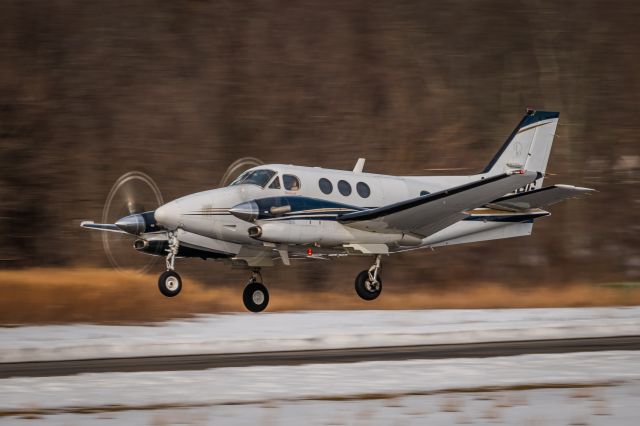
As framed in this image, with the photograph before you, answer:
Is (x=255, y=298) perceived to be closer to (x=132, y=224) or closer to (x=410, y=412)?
(x=132, y=224)

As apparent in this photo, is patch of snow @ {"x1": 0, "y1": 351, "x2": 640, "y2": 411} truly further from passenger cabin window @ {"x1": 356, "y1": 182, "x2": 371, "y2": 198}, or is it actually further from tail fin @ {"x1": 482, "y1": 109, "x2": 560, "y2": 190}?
tail fin @ {"x1": 482, "y1": 109, "x2": 560, "y2": 190}

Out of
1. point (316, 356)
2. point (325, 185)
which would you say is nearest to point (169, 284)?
point (325, 185)

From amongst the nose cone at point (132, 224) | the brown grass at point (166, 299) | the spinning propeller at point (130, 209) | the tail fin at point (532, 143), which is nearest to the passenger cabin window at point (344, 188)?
the spinning propeller at point (130, 209)

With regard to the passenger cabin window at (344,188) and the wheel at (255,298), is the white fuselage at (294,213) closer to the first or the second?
the passenger cabin window at (344,188)

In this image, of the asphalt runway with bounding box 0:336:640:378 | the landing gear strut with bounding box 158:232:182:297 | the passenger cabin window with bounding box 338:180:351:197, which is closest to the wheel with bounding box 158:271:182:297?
Answer: the landing gear strut with bounding box 158:232:182:297

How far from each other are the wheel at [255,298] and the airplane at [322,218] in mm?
24

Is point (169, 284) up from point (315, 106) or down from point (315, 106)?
down

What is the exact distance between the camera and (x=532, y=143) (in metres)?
24.6

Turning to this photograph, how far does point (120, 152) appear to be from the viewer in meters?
37.9

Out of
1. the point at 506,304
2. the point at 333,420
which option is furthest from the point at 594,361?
the point at 506,304

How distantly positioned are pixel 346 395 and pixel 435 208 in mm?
9643

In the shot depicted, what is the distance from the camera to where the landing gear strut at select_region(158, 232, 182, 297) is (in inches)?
822

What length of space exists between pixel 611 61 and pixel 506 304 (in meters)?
15.4

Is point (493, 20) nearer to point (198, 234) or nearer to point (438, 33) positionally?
point (438, 33)
